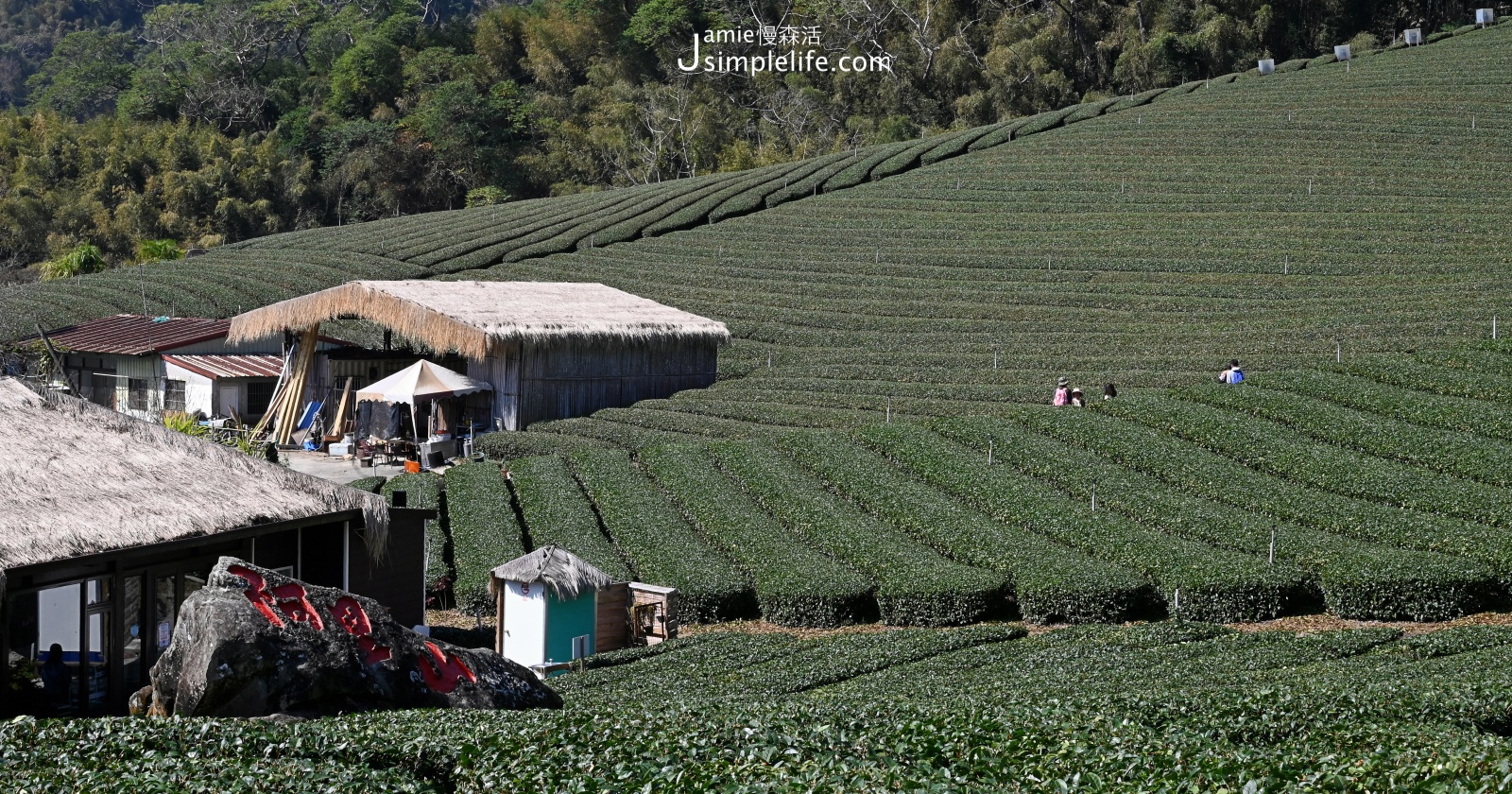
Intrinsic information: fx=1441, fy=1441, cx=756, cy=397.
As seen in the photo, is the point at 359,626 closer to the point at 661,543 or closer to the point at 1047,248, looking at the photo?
the point at 661,543

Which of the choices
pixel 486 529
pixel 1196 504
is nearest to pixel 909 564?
pixel 1196 504

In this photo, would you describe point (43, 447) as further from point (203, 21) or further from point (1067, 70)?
point (203, 21)

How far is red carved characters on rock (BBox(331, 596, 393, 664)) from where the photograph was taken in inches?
500

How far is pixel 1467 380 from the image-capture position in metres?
26.8

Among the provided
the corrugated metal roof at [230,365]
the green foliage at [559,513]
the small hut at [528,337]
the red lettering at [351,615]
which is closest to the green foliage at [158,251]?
the corrugated metal roof at [230,365]

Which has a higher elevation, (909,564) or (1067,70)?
(1067,70)

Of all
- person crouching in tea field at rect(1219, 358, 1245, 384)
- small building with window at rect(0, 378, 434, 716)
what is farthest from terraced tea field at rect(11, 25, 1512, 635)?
small building with window at rect(0, 378, 434, 716)

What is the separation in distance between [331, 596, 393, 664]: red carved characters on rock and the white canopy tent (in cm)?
1999

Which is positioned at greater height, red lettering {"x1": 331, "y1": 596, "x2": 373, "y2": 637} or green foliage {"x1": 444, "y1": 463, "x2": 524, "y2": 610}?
red lettering {"x1": 331, "y1": 596, "x2": 373, "y2": 637}

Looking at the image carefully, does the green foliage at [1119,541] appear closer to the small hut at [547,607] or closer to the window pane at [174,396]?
the small hut at [547,607]

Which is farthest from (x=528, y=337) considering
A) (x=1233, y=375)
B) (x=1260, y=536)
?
(x=1260, y=536)

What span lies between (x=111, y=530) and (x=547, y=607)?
6.34 meters

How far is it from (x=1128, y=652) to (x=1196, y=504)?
7.28 m

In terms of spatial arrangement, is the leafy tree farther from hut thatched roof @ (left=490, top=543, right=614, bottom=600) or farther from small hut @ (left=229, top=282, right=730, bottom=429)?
hut thatched roof @ (left=490, top=543, right=614, bottom=600)
